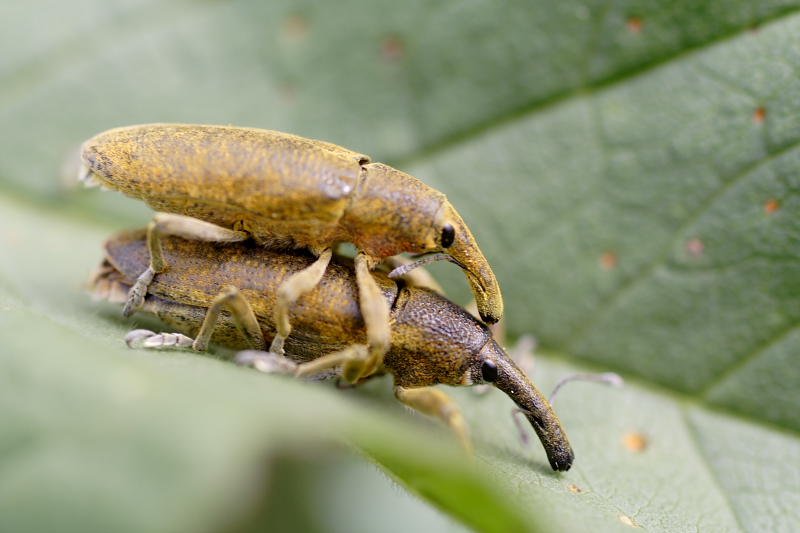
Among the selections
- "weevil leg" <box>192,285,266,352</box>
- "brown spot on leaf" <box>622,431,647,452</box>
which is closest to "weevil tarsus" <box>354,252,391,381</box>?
"weevil leg" <box>192,285,266,352</box>

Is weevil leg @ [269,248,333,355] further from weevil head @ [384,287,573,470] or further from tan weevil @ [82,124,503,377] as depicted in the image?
weevil head @ [384,287,573,470]

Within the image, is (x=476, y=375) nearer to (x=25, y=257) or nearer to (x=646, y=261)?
(x=646, y=261)

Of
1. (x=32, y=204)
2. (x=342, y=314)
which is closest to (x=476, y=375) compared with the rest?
(x=342, y=314)

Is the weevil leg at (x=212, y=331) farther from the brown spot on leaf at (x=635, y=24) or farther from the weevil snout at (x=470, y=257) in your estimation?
the brown spot on leaf at (x=635, y=24)

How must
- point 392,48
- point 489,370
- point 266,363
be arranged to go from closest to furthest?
1. point 266,363
2. point 489,370
3. point 392,48

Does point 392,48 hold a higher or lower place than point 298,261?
higher

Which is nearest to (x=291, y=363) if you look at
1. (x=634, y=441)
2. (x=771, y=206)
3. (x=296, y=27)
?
(x=634, y=441)

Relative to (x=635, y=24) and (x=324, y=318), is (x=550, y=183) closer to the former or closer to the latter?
(x=635, y=24)
